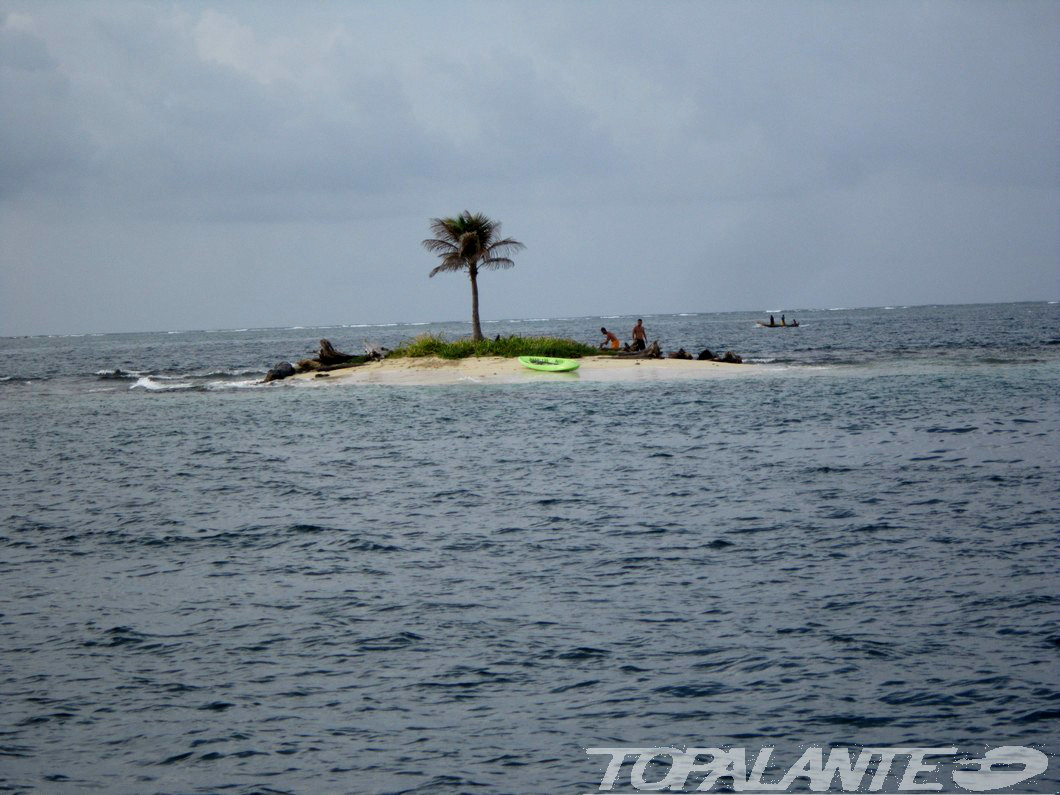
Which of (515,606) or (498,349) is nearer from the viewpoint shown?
(515,606)

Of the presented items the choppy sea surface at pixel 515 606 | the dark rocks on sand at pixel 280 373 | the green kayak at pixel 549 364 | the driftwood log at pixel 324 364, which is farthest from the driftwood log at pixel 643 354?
the choppy sea surface at pixel 515 606

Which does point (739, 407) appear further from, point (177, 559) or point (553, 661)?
point (553, 661)

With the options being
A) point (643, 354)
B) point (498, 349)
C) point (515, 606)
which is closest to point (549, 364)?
point (498, 349)

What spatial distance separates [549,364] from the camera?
52.8m

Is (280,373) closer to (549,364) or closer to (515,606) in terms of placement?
(549,364)

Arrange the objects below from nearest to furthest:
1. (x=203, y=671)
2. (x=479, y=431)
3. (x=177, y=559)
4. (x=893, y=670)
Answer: (x=893, y=670)
(x=203, y=671)
(x=177, y=559)
(x=479, y=431)

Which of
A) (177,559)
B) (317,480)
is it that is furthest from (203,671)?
(317,480)

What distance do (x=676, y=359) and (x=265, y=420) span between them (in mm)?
23585

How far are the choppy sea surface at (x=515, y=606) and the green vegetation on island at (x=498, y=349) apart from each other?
23.9 m

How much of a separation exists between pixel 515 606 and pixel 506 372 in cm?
3943

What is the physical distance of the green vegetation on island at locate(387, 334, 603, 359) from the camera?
55656 mm

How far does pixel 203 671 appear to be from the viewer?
11.9 metres

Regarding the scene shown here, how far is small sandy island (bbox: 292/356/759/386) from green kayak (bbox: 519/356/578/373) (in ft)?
0.89

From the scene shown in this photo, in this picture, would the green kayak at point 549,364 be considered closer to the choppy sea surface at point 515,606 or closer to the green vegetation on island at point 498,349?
the green vegetation on island at point 498,349
